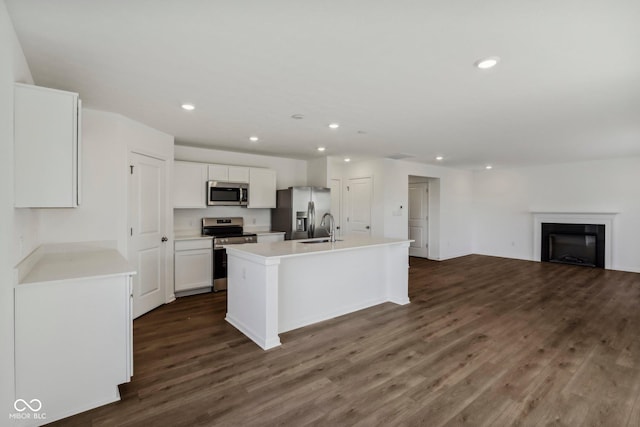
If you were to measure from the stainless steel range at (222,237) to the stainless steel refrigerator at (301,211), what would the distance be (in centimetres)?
67

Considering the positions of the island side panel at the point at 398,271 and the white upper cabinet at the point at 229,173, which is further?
the white upper cabinet at the point at 229,173

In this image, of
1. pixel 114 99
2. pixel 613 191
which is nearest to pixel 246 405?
pixel 114 99

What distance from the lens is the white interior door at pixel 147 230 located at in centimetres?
369

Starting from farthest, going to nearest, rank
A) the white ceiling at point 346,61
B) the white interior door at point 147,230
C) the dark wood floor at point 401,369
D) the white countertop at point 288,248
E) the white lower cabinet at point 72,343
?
the white interior door at point 147,230, the white countertop at point 288,248, the dark wood floor at point 401,369, the white lower cabinet at point 72,343, the white ceiling at point 346,61

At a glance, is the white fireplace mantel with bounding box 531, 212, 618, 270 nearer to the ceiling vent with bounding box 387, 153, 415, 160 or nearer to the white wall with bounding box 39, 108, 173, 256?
the ceiling vent with bounding box 387, 153, 415, 160

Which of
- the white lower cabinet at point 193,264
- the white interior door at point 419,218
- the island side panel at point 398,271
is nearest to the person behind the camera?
the island side panel at point 398,271

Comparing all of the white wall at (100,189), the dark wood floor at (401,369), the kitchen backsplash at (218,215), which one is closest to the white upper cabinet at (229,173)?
the kitchen backsplash at (218,215)

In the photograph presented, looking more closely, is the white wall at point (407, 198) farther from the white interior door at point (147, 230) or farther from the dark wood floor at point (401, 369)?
the white interior door at point (147, 230)

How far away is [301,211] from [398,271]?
215 centimetres

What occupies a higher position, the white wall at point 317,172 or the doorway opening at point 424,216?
the white wall at point 317,172

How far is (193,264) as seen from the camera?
4.71m

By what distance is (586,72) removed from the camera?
231 centimetres

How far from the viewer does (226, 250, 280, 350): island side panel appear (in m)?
2.97

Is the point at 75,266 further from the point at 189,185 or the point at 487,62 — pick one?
the point at 487,62
